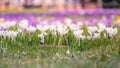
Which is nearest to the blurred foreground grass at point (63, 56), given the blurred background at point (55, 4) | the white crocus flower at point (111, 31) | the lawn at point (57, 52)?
the lawn at point (57, 52)

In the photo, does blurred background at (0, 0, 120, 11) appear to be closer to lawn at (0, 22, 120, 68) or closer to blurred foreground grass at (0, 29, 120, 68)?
lawn at (0, 22, 120, 68)

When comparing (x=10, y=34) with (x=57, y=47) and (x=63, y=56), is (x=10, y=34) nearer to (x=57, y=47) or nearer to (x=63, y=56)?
(x=57, y=47)

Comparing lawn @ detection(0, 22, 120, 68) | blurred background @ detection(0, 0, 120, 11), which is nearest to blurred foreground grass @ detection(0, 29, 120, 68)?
lawn @ detection(0, 22, 120, 68)

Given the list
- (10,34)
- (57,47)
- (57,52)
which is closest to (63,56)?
(57,52)

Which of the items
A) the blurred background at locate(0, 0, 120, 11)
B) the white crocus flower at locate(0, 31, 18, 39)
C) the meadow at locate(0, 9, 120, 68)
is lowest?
the blurred background at locate(0, 0, 120, 11)

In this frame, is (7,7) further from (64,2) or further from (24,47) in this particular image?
(24,47)

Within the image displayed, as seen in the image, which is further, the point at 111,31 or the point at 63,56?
the point at 111,31

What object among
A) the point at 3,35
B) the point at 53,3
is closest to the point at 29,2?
the point at 53,3

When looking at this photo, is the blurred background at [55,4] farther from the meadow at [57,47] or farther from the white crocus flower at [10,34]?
the white crocus flower at [10,34]
